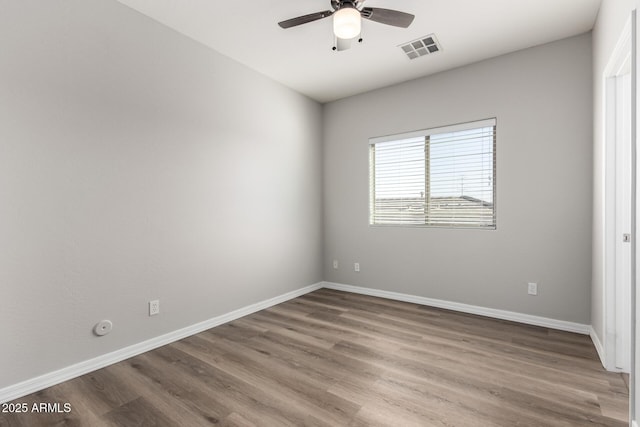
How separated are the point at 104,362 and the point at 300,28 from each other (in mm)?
3119

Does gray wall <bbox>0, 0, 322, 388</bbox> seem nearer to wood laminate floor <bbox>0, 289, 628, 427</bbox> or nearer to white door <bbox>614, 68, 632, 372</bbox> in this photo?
wood laminate floor <bbox>0, 289, 628, 427</bbox>

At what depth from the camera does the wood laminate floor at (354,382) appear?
1.70 meters

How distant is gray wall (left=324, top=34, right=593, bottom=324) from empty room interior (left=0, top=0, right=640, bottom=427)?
0.02m

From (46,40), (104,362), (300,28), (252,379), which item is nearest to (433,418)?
(252,379)

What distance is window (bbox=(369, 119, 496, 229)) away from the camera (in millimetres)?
3375

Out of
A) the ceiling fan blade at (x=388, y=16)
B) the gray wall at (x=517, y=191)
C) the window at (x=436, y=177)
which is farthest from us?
the window at (x=436, y=177)

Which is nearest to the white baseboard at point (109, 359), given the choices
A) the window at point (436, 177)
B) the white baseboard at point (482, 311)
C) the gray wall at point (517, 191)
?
the white baseboard at point (482, 311)

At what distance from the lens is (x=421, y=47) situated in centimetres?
305

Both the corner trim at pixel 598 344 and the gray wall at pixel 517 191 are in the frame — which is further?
the gray wall at pixel 517 191

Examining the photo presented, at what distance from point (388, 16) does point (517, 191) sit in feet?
7.08

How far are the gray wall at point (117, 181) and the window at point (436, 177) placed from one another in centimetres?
155

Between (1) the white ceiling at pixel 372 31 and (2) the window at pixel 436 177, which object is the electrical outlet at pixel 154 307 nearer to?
(1) the white ceiling at pixel 372 31

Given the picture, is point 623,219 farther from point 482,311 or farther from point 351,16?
point 351,16

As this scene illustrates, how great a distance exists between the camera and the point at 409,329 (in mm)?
2961
